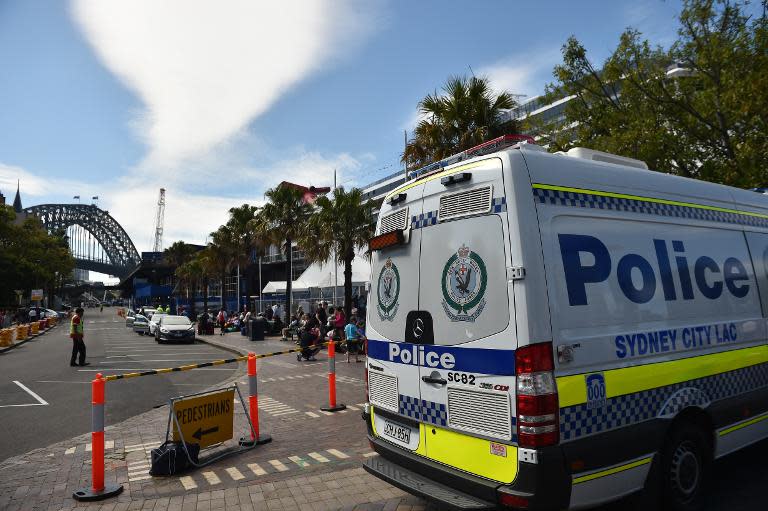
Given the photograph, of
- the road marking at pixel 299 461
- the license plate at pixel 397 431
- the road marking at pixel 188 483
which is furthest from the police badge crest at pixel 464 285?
the road marking at pixel 188 483

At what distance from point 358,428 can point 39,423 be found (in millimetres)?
5371

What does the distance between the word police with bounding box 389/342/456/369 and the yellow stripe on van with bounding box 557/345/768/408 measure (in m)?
0.82

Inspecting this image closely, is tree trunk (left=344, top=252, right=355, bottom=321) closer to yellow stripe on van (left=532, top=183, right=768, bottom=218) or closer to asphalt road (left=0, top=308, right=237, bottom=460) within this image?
asphalt road (left=0, top=308, right=237, bottom=460)

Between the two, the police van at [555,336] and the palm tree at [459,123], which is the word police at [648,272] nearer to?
the police van at [555,336]

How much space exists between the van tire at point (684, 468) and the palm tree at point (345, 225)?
17.6 m

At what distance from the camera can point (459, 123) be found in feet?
43.4

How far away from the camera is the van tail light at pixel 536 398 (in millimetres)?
3021

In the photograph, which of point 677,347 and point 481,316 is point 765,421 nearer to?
point 677,347

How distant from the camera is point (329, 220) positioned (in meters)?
21.8

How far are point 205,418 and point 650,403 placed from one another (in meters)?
4.77

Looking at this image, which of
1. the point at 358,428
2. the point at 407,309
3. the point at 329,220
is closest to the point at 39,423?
the point at 358,428

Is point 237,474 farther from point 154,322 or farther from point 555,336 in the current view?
point 154,322

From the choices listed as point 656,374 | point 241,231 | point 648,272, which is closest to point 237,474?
point 656,374

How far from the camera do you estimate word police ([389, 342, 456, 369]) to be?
3625mm
